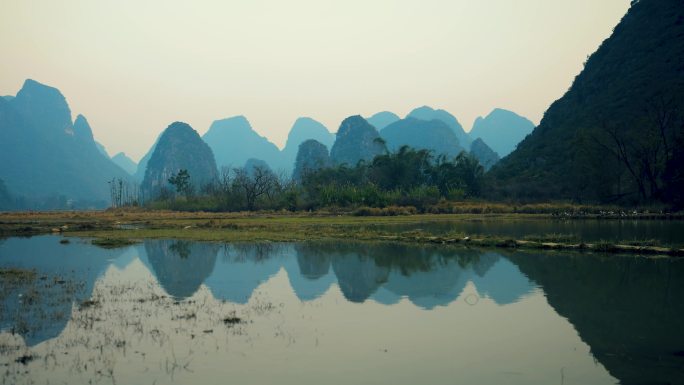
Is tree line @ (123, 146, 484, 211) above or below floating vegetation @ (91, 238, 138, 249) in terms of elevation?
above

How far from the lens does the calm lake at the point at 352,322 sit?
8.41 meters

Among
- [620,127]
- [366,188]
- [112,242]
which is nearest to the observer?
[112,242]

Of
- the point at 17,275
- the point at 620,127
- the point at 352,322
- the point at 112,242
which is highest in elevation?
the point at 620,127

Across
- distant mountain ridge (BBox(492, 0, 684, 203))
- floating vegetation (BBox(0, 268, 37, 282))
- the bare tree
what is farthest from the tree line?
floating vegetation (BBox(0, 268, 37, 282))

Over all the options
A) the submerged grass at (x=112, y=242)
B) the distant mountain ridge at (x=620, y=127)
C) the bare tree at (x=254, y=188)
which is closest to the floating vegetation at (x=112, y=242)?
the submerged grass at (x=112, y=242)

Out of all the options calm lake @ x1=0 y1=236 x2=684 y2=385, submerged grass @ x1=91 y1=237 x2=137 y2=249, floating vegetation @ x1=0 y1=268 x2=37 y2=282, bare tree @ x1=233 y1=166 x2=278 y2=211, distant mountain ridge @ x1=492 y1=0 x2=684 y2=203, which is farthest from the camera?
bare tree @ x1=233 y1=166 x2=278 y2=211

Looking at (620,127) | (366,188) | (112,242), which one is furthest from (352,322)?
(620,127)

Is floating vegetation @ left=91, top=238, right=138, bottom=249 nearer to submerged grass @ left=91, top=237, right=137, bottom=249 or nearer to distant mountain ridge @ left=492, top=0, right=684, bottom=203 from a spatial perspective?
submerged grass @ left=91, top=237, right=137, bottom=249

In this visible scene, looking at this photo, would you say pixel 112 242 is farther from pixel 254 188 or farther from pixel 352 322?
pixel 254 188

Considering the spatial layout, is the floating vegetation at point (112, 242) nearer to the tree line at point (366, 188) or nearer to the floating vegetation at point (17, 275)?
the floating vegetation at point (17, 275)

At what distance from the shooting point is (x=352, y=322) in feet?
38.5

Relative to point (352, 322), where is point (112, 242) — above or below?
above

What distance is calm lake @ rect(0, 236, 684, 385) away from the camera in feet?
27.6

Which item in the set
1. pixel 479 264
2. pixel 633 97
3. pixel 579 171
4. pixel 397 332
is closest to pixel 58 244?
pixel 479 264
